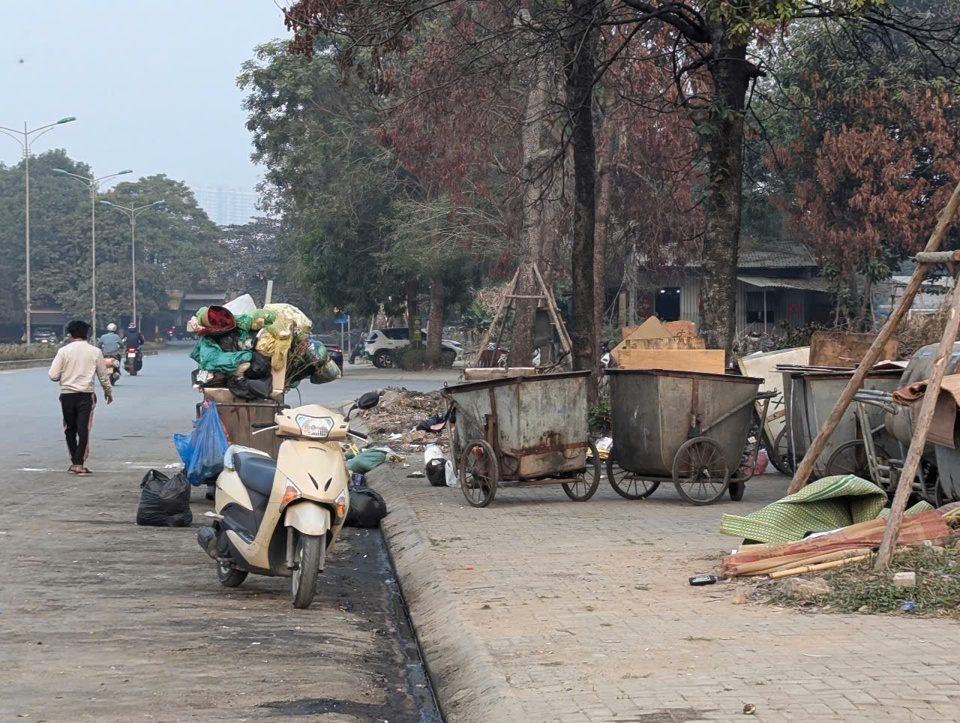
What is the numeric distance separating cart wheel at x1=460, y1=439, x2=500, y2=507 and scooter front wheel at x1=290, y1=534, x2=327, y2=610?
12.7 feet

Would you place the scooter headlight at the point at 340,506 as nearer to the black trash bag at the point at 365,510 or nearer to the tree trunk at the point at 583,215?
the black trash bag at the point at 365,510

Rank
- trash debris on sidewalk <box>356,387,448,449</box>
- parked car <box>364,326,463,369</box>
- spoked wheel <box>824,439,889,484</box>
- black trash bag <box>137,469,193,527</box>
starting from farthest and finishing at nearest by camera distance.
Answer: parked car <box>364,326,463,369</box> → trash debris on sidewalk <box>356,387,448,449</box> → black trash bag <box>137,469,193,527</box> → spoked wheel <box>824,439,889,484</box>

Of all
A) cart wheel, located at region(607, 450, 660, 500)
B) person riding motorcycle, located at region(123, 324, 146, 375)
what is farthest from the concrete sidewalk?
person riding motorcycle, located at region(123, 324, 146, 375)

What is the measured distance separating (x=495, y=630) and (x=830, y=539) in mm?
2322

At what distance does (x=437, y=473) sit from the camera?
13.1m

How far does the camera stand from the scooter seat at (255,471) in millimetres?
7738

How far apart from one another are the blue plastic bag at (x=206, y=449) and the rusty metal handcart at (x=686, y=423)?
372cm

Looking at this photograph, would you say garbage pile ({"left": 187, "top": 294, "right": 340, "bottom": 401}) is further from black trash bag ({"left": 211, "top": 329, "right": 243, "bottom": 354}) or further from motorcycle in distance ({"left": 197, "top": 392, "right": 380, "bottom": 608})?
motorcycle in distance ({"left": 197, "top": 392, "right": 380, "bottom": 608})

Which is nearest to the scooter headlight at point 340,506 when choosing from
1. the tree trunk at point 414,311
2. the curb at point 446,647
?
the curb at point 446,647

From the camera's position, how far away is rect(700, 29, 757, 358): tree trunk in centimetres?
1356

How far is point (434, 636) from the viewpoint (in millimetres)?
6699

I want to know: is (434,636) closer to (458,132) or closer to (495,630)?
(495,630)

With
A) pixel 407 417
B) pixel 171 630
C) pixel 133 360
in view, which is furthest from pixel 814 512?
pixel 133 360

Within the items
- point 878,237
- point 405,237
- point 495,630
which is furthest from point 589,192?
point 405,237
